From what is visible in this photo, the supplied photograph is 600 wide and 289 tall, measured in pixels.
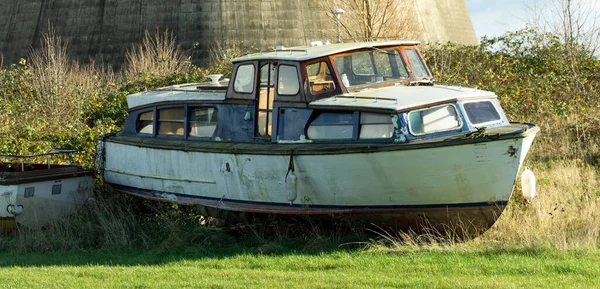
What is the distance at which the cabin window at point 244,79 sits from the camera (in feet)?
45.7

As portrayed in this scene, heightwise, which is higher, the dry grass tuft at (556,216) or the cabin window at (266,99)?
the cabin window at (266,99)

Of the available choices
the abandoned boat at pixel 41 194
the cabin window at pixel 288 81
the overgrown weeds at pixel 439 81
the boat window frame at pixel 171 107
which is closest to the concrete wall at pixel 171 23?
the overgrown weeds at pixel 439 81

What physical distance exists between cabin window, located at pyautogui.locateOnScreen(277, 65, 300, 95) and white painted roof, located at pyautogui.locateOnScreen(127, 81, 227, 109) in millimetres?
1325

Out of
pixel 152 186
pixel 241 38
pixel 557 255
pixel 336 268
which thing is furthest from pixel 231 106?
pixel 241 38

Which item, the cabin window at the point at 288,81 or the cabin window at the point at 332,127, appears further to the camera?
the cabin window at the point at 288,81

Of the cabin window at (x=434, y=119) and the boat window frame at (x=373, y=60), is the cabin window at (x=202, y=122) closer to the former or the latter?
the boat window frame at (x=373, y=60)

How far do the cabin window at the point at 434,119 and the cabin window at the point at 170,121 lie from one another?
15.8 ft

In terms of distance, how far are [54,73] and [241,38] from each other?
11663 millimetres

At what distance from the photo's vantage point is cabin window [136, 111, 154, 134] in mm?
15906

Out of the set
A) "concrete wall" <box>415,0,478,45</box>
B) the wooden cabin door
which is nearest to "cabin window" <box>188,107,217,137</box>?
the wooden cabin door

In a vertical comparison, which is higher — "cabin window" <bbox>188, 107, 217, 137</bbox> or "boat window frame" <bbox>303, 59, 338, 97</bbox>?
"boat window frame" <bbox>303, 59, 338, 97</bbox>

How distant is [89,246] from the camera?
13680mm

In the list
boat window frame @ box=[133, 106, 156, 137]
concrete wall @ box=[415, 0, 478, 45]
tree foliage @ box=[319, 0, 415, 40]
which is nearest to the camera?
boat window frame @ box=[133, 106, 156, 137]

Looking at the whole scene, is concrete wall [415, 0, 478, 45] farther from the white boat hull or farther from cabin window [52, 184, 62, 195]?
the white boat hull
